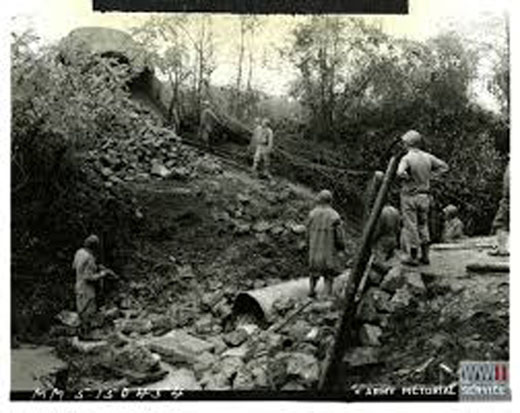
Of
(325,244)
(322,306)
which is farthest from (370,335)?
(325,244)

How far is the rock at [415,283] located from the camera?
7.86m

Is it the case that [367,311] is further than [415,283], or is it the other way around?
[415,283]

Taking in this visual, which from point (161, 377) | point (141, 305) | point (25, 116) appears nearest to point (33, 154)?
point (25, 116)

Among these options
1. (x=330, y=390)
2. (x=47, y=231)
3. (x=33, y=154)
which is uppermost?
(x=33, y=154)

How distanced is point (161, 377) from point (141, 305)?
62 cm

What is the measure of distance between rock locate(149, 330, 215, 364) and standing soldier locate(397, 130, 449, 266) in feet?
5.71

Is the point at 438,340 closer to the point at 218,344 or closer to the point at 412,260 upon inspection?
the point at 412,260

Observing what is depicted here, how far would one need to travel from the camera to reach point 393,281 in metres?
7.85

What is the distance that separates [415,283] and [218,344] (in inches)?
63.4

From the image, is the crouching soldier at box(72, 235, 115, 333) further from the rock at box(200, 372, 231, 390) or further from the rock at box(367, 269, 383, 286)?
the rock at box(367, 269, 383, 286)

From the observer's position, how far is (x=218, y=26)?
7.96 metres

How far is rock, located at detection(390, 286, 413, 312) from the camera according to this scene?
7.80 meters

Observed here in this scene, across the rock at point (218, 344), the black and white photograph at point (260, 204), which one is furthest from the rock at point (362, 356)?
the rock at point (218, 344)
